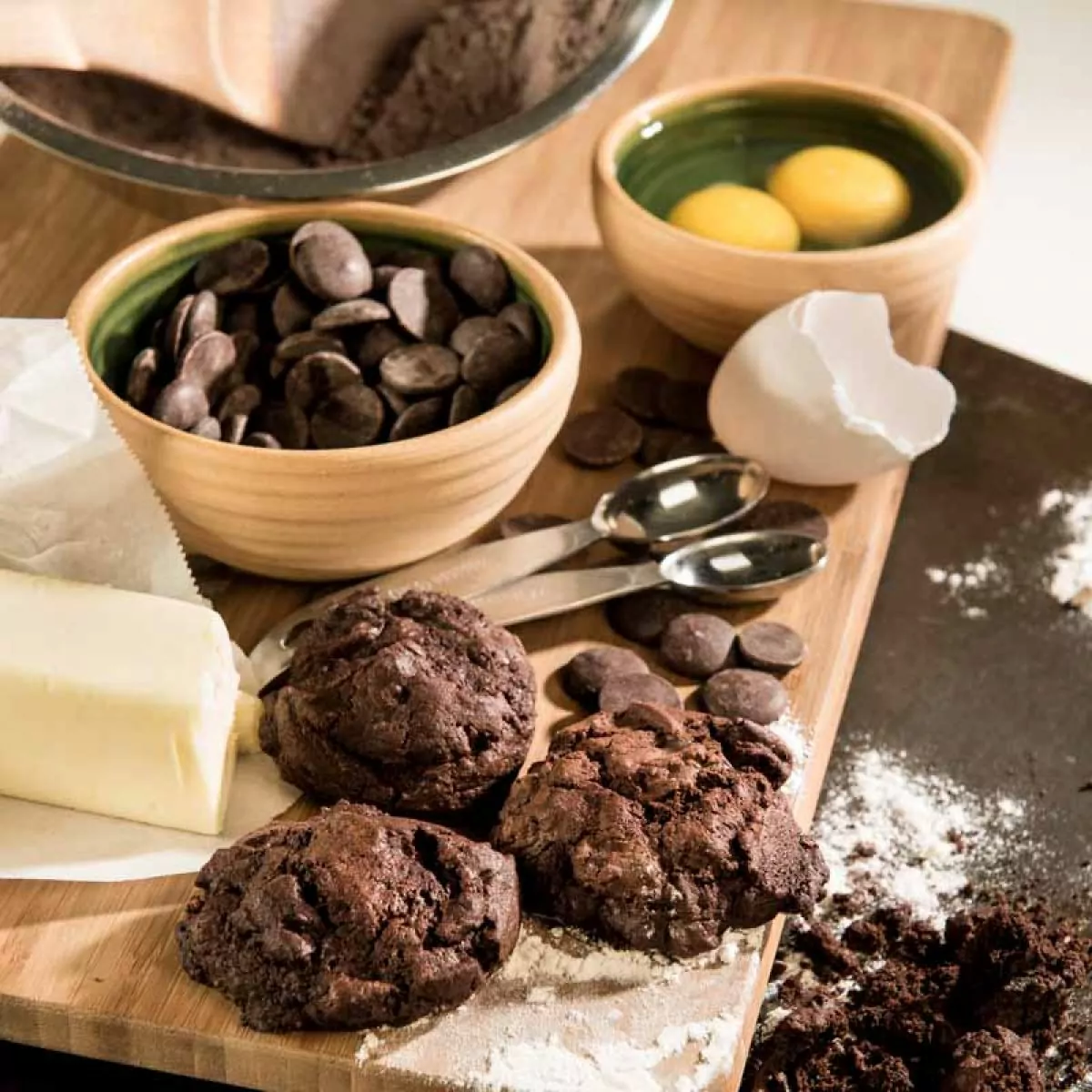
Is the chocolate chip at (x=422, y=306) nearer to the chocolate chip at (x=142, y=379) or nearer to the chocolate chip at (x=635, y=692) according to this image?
the chocolate chip at (x=142, y=379)

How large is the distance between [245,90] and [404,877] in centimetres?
112

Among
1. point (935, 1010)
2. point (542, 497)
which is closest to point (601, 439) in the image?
point (542, 497)

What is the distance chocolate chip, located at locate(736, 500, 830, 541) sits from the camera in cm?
167

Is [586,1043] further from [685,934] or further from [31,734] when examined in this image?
[31,734]

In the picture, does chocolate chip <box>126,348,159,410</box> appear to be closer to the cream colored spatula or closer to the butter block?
the butter block

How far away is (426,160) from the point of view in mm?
1855

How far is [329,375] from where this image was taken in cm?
155

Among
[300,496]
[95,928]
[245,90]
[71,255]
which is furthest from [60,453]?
[245,90]

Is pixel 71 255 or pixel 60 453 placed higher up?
pixel 60 453

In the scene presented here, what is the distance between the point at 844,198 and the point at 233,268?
65cm

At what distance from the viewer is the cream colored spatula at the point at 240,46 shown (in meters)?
1.94

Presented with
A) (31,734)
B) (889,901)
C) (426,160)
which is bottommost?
(889,901)

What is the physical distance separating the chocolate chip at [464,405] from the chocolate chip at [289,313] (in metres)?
0.17

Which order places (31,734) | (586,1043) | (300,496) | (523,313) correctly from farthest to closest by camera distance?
(523,313) < (300,496) < (31,734) < (586,1043)
